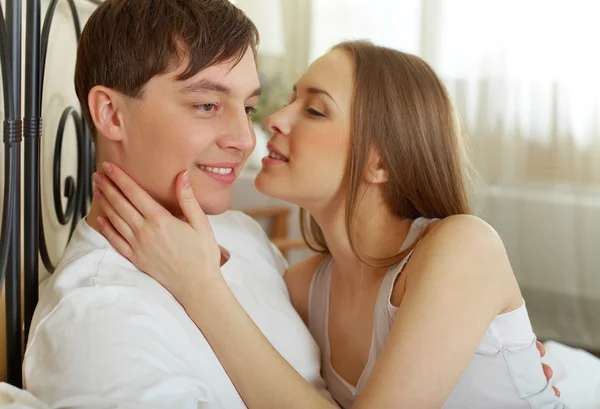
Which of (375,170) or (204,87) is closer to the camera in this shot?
(204,87)

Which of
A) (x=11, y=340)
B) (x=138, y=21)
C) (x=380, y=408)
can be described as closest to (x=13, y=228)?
(x=11, y=340)

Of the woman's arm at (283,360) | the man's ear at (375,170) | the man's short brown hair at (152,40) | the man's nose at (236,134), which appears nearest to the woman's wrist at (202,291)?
the woman's arm at (283,360)

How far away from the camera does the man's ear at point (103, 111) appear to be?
4.29ft

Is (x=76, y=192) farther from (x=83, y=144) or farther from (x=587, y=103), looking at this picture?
(x=587, y=103)

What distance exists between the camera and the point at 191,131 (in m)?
1.30

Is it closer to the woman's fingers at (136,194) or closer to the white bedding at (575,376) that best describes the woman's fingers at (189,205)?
the woman's fingers at (136,194)

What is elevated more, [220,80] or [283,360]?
[220,80]

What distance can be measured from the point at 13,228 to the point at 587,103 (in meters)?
2.82

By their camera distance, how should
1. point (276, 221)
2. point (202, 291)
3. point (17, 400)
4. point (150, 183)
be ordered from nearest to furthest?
point (17, 400)
point (202, 291)
point (150, 183)
point (276, 221)

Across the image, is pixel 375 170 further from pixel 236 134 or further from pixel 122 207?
pixel 122 207

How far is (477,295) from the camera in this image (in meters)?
1.30

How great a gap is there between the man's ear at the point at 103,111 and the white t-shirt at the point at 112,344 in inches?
7.5

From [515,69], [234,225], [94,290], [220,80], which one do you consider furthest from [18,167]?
[515,69]

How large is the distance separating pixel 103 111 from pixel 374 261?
2.24 feet
